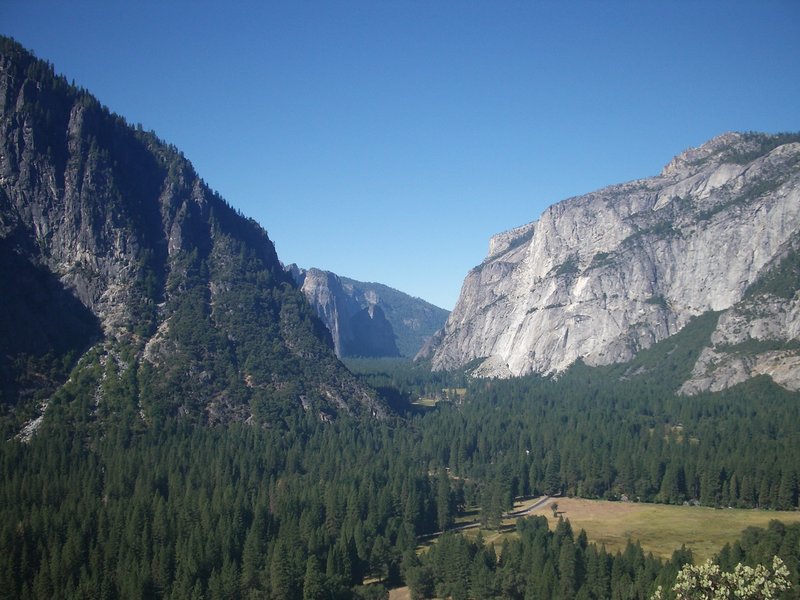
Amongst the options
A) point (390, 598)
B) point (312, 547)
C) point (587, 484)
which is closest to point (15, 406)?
point (312, 547)

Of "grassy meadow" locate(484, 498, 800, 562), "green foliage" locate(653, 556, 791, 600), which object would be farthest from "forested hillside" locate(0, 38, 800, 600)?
"green foliage" locate(653, 556, 791, 600)

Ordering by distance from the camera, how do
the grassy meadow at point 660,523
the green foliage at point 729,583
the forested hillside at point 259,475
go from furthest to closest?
the grassy meadow at point 660,523 → the forested hillside at point 259,475 → the green foliage at point 729,583

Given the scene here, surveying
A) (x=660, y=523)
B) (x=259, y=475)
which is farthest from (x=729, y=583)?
(x=259, y=475)

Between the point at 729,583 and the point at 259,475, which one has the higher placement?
the point at 729,583

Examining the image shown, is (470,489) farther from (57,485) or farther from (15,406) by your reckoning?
(15,406)

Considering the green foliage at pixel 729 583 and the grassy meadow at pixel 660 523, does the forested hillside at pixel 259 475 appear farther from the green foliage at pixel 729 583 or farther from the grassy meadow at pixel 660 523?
the green foliage at pixel 729 583

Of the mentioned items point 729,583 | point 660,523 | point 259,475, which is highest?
point 729,583

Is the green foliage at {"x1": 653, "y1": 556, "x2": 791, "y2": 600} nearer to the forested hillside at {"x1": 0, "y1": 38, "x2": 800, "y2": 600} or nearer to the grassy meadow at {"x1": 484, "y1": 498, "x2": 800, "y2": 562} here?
the forested hillside at {"x1": 0, "y1": 38, "x2": 800, "y2": 600}

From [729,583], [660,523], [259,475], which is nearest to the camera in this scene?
[729,583]

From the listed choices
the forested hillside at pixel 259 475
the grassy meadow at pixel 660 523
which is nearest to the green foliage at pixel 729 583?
the forested hillside at pixel 259 475

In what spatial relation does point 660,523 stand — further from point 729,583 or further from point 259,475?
point 729,583

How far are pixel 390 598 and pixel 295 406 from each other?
101 meters

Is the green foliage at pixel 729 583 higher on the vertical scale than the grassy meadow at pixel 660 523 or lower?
higher

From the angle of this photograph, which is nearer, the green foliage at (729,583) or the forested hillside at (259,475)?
the green foliage at (729,583)
